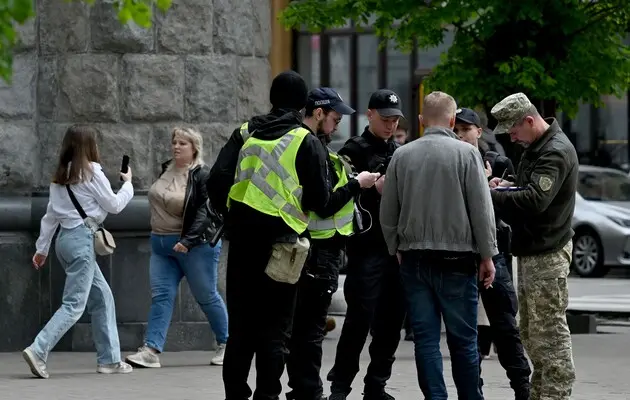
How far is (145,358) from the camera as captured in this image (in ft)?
38.4

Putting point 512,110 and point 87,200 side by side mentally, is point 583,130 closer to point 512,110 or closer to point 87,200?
point 87,200

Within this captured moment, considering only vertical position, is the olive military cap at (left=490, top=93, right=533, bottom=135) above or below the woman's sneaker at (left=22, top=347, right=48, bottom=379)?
above

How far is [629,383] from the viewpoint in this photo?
442 inches

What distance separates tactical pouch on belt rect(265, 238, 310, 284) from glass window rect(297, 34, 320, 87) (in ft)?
99.2

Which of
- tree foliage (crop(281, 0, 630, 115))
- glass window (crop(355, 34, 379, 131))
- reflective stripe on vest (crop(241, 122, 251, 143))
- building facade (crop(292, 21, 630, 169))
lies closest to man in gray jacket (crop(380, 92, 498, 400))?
reflective stripe on vest (crop(241, 122, 251, 143))

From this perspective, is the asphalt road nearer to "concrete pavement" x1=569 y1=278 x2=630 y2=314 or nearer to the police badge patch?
"concrete pavement" x1=569 y1=278 x2=630 y2=314

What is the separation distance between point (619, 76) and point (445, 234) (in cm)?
812

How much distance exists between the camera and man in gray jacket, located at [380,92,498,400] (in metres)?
8.60

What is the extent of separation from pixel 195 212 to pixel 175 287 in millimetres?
607

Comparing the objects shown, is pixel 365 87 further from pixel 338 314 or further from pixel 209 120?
pixel 209 120

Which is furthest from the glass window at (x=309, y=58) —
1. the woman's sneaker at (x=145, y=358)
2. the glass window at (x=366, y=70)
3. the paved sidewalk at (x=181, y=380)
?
the woman's sneaker at (x=145, y=358)

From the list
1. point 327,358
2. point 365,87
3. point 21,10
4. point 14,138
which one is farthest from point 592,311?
point 365,87

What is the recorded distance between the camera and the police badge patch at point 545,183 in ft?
29.8

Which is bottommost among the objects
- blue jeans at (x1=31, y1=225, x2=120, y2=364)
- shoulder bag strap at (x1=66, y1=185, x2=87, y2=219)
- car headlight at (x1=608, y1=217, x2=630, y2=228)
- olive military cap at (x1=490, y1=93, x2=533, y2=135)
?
car headlight at (x1=608, y1=217, x2=630, y2=228)
